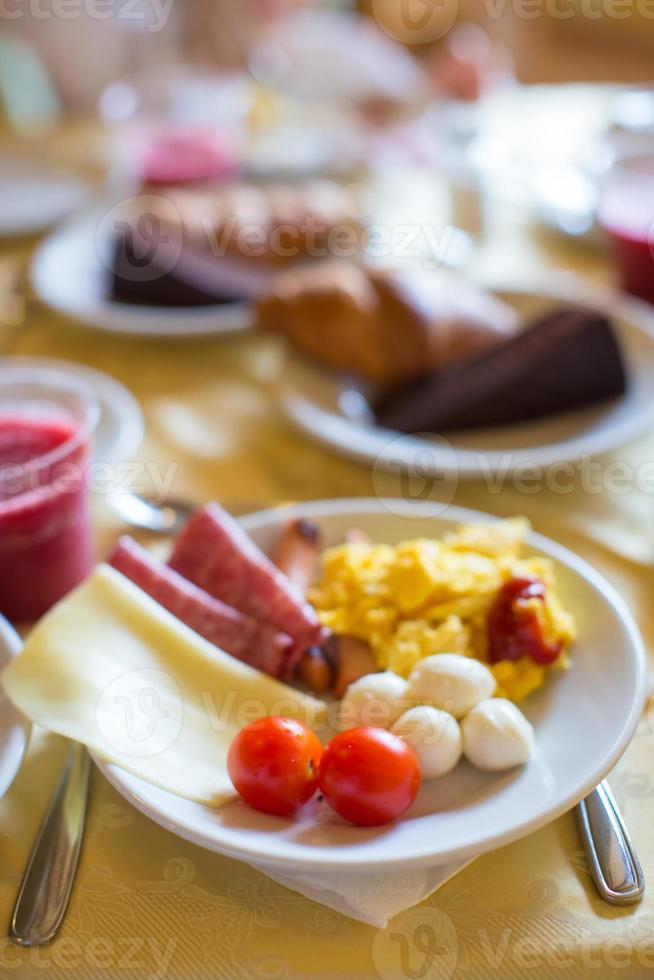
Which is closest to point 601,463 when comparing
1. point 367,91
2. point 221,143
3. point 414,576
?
point 414,576

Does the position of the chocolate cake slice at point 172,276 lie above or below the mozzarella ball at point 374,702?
below

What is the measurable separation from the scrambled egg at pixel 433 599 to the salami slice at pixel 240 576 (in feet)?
0.12

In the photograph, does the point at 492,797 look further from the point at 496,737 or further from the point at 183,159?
the point at 183,159

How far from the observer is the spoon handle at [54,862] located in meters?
0.76

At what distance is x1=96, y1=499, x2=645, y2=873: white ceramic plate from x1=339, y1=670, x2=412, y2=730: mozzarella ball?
72 mm

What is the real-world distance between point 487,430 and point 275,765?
2.58 feet

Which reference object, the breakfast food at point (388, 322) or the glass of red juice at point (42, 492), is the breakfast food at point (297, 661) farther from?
the breakfast food at point (388, 322)

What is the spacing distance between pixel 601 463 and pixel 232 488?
535 millimetres

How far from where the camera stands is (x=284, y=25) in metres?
3.37

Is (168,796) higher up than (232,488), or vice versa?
(168,796)

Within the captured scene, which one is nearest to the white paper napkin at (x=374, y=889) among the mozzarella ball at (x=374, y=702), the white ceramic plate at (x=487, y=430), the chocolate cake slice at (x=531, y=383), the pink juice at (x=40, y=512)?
the mozzarella ball at (x=374, y=702)

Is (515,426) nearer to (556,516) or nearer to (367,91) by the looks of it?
(556,516)

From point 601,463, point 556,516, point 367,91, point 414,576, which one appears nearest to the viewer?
point 414,576

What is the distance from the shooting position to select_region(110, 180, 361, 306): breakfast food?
6.05ft
